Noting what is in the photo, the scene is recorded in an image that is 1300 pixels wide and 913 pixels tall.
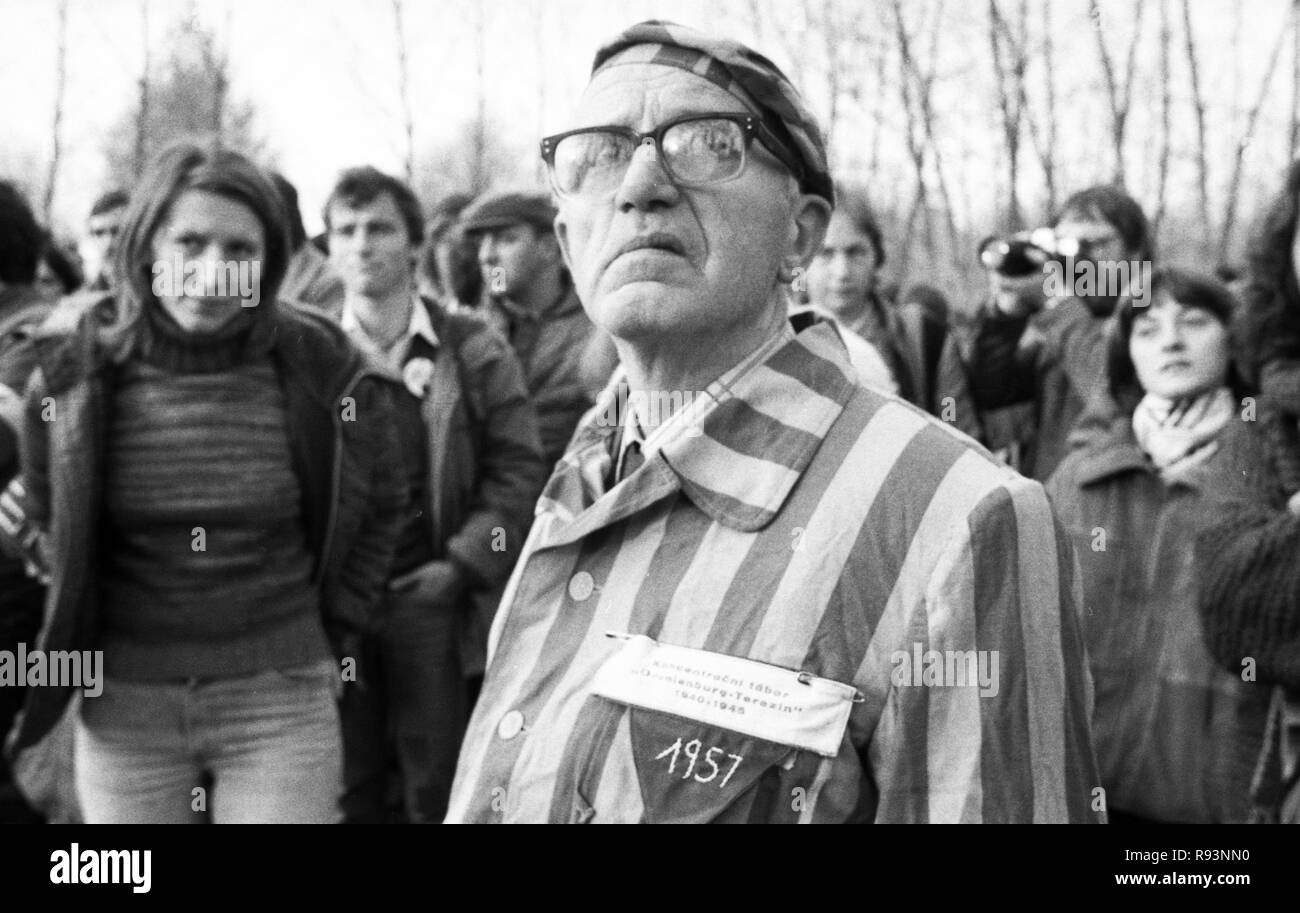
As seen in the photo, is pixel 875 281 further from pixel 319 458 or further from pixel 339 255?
pixel 319 458

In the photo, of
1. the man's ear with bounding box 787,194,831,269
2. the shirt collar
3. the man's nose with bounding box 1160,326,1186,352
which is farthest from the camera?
the shirt collar

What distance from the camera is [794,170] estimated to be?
1.71 meters

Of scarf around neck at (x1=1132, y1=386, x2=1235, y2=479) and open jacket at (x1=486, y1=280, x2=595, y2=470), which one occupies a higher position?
open jacket at (x1=486, y1=280, x2=595, y2=470)

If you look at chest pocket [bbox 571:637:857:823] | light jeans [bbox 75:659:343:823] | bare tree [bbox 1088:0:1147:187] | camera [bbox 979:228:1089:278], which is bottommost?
light jeans [bbox 75:659:343:823]

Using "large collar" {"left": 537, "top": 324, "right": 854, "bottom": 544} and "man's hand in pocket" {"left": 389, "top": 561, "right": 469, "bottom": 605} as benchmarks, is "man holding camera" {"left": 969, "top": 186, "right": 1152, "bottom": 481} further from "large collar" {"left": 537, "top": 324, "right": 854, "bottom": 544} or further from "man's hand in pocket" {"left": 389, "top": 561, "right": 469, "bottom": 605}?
"large collar" {"left": 537, "top": 324, "right": 854, "bottom": 544}

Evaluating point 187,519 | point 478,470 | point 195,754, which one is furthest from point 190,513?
point 478,470

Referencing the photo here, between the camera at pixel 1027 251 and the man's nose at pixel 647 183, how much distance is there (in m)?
2.41

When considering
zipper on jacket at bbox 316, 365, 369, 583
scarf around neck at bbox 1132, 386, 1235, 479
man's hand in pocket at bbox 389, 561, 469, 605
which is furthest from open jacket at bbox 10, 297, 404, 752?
scarf around neck at bbox 1132, 386, 1235, 479

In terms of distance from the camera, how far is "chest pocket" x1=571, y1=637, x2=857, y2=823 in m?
1.44

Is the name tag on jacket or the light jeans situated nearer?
the name tag on jacket

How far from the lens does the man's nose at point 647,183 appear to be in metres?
1.64

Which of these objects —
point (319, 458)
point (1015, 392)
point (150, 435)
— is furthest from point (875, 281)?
point (150, 435)

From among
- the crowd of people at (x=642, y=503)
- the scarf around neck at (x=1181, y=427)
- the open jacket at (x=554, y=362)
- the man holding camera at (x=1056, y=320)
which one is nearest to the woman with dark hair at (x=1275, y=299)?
the crowd of people at (x=642, y=503)

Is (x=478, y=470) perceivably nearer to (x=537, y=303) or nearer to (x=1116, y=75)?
(x=537, y=303)
